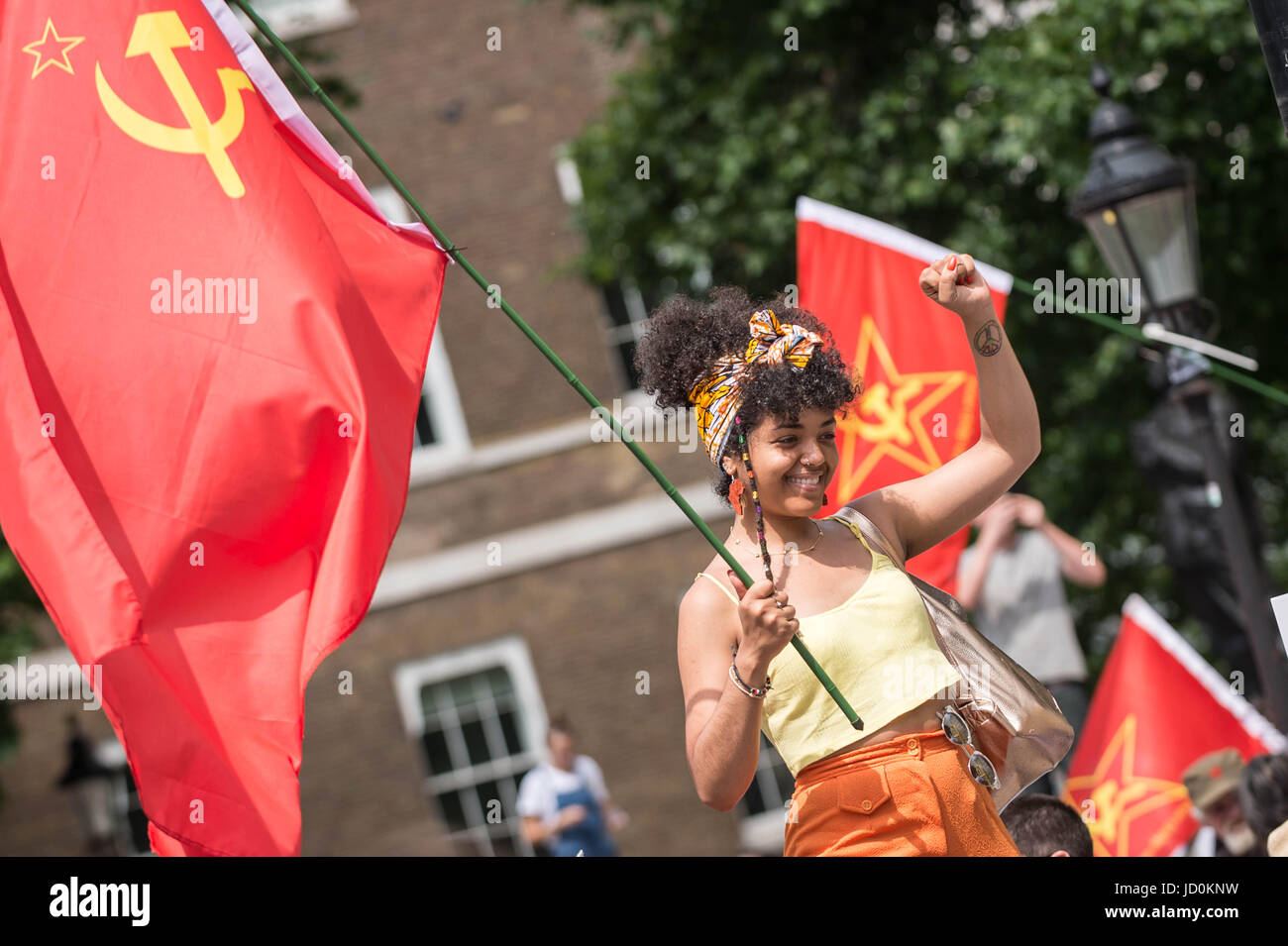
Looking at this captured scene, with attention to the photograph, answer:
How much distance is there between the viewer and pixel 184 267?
3.61m

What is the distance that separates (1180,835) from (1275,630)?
96 centimetres

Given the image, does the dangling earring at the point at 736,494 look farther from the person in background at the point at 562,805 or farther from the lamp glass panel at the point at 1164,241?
the person in background at the point at 562,805

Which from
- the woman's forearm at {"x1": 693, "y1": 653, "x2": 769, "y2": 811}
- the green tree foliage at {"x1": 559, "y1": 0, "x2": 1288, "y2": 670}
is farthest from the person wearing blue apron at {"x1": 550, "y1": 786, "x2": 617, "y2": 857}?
the woman's forearm at {"x1": 693, "y1": 653, "x2": 769, "y2": 811}

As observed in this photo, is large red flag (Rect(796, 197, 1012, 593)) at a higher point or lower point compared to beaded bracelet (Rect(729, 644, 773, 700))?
higher

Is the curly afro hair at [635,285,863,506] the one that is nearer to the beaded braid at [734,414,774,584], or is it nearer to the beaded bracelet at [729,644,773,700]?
the beaded braid at [734,414,774,584]

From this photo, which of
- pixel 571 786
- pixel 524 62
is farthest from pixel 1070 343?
pixel 524 62

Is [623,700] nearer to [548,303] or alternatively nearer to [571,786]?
[548,303]

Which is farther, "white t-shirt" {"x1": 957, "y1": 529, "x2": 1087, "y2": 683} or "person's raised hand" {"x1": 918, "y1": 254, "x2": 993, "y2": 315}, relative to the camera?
"white t-shirt" {"x1": 957, "y1": 529, "x2": 1087, "y2": 683}

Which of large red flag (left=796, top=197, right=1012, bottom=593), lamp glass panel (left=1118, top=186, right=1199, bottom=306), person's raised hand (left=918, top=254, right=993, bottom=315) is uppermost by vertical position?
lamp glass panel (left=1118, top=186, right=1199, bottom=306)

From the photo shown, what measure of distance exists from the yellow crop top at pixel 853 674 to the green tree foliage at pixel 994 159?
21.8 ft

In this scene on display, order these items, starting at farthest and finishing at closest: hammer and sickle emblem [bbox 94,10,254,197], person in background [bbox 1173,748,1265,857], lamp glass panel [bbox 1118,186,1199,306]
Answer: lamp glass panel [bbox 1118,186,1199,306]
person in background [bbox 1173,748,1265,857]
hammer and sickle emblem [bbox 94,10,254,197]

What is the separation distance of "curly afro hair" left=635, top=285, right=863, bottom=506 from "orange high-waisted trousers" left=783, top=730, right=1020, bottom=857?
541 millimetres

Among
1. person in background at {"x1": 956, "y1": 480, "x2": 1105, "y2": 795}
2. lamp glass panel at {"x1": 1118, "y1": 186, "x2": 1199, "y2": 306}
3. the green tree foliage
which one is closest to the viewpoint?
lamp glass panel at {"x1": 1118, "y1": 186, "x2": 1199, "y2": 306}

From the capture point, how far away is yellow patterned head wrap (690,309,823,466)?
311 cm
